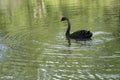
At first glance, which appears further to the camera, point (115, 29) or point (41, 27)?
point (41, 27)

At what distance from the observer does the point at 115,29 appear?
1994cm

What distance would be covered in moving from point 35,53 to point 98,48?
8.99 ft

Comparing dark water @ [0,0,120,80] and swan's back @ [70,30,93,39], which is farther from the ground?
swan's back @ [70,30,93,39]

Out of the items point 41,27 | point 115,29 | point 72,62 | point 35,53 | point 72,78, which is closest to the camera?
point 72,78

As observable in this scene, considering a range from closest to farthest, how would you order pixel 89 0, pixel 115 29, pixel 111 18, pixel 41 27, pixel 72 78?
1. pixel 72 78
2. pixel 115 29
3. pixel 41 27
4. pixel 111 18
5. pixel 89 0

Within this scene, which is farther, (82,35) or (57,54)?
(82,35)

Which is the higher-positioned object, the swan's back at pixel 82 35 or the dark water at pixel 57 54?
the swan's back at pixel 82 35

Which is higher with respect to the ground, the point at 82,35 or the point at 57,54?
the point at 82,35

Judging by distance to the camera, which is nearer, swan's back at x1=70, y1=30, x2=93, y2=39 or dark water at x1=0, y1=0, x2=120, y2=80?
dark water at x1=0, y1=0, x2=120, y2=80

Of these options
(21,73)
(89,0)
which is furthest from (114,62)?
(89,0)

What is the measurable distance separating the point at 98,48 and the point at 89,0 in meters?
28.1

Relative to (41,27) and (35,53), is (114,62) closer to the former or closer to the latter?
(35,53)

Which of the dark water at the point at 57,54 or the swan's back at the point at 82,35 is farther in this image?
the swan's back at the point at 82,35

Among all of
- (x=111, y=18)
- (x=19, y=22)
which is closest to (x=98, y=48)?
(x=111, y=18)
